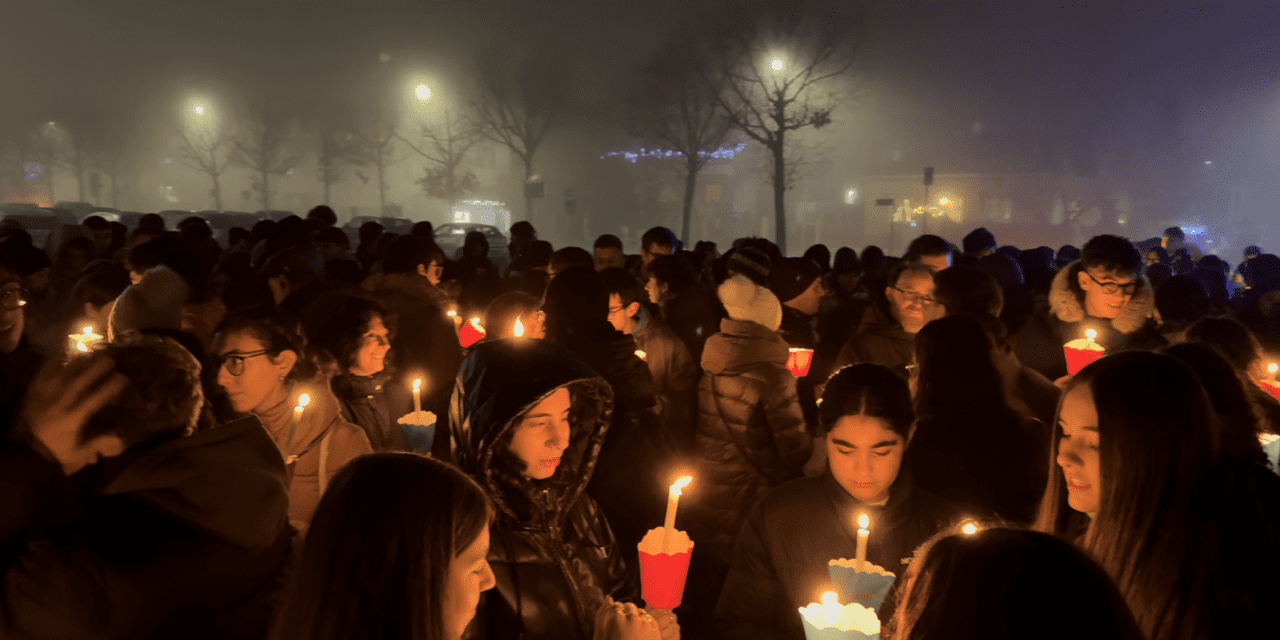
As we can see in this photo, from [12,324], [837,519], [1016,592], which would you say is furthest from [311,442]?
[1016,592]

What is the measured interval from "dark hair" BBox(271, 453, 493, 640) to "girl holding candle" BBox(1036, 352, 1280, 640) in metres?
1.63

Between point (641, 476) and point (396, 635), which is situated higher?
point (396, 635)

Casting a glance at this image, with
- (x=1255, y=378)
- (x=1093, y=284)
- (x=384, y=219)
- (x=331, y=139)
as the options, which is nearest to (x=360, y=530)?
(x=1255, y=378)

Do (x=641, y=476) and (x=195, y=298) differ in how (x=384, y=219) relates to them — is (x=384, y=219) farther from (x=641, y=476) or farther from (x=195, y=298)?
(x=641, y=476)

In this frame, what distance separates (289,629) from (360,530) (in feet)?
0.73

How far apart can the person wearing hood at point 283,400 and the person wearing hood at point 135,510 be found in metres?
1.25

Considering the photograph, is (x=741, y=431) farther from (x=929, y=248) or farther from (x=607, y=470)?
(x=929, y=248)

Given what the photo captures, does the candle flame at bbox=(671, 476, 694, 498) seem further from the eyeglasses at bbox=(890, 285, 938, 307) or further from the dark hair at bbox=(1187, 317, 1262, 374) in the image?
the eyeglasses at bbox=(890, 285, 938, 307)

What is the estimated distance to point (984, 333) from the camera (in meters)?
3.58

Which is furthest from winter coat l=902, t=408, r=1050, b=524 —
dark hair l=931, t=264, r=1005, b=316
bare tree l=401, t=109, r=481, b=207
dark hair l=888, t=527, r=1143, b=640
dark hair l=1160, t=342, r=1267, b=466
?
bare tree l=401, t=109, r=481, b=207

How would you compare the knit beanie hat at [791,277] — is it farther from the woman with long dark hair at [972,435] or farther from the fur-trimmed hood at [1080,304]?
the woman with long dark hair at [972,435]

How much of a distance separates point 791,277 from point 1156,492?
4301 millimetres

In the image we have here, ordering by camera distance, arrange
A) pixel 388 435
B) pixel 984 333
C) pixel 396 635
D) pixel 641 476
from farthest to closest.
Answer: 1. pixel 388 435
2. pixel 984 333
3. pixel 641 476
4. pixel 396 635

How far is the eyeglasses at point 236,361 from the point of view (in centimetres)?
354
